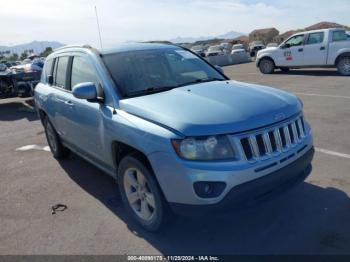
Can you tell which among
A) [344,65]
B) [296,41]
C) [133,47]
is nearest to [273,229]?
[133,47]

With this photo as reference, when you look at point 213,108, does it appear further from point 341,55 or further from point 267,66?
point 267,66

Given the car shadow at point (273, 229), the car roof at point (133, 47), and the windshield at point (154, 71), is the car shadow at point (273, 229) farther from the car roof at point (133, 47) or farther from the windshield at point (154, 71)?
the car roof at point (133, 47)

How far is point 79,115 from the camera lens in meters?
4.41

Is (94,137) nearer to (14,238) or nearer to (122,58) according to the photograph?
(122,58)

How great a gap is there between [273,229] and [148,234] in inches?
49.3

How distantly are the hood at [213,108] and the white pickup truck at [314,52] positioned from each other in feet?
39.2

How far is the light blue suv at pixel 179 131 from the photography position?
2906 mm

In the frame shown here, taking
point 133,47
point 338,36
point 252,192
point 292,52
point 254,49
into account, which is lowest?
point 254,49

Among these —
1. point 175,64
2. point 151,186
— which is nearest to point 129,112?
point 151,186

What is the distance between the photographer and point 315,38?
1473 centimetres

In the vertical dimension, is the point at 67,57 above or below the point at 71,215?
above

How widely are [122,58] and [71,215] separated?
1.96m

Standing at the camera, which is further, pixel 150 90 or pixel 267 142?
pixel 150 90

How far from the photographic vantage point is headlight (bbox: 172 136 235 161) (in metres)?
2.91
